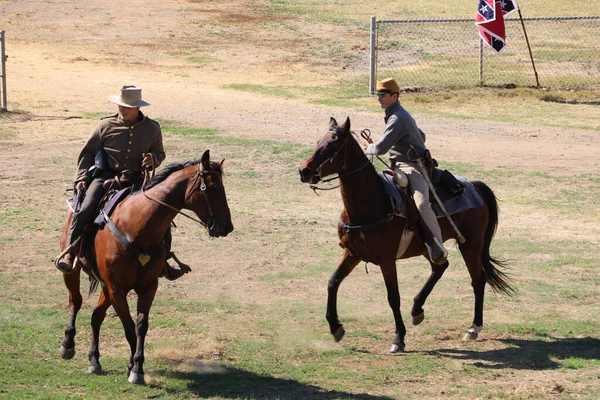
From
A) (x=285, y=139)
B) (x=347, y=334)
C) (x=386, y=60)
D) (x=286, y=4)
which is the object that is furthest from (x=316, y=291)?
(x=286, y=4)

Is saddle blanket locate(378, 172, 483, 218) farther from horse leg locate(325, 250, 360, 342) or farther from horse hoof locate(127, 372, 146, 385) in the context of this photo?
horse hoof locate(127, 372, 146, 385)

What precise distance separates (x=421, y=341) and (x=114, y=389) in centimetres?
345

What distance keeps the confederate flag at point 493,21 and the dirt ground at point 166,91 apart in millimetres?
4033

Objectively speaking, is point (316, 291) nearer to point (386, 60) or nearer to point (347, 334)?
point (347, 334)

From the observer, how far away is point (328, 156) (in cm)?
984

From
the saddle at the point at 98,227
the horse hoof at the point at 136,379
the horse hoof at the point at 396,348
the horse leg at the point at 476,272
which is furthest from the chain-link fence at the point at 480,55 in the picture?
the horse hoof at the point at 136,379

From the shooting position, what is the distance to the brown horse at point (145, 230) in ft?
28.2

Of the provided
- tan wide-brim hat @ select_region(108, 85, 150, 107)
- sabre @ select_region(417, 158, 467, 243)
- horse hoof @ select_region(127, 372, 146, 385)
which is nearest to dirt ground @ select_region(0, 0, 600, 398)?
sabre @ select_region(417, 158, 467, 243)

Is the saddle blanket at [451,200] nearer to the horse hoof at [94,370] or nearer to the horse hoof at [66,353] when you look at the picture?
the horse hoof at [94,370]

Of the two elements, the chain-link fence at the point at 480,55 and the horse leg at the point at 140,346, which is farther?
the chain-link fence at the point at 480,55

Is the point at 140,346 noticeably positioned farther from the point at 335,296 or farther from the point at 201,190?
the point at 335,296

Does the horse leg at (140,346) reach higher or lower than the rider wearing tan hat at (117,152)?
lower

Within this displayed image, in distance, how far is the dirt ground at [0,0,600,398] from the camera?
64.0 ft

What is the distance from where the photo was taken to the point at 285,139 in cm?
2062
